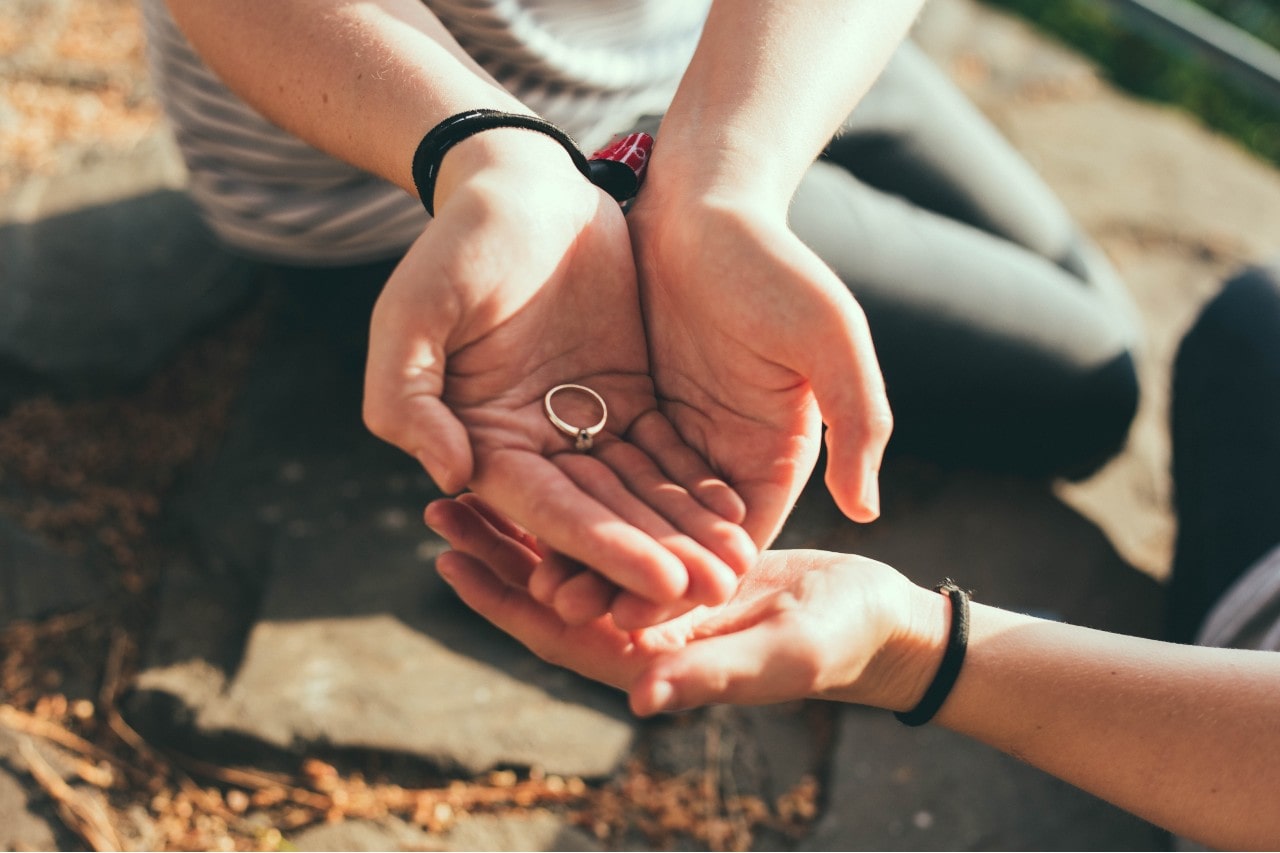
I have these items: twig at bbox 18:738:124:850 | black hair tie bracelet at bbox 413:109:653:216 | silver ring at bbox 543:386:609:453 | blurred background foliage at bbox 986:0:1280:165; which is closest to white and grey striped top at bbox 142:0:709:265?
black hair tie bracelet at bbox 413:109:653:216

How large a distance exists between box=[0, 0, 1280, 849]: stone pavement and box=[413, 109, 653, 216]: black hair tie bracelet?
674mm

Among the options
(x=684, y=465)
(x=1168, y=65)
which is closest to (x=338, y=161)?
(x=684, y=465)

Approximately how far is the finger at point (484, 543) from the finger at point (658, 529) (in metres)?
0.11

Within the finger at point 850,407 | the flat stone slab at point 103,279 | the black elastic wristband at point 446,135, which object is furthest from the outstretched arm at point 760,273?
the flat stone slab at point 103,279

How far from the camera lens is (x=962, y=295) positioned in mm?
2004

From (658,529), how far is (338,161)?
3.12 feet

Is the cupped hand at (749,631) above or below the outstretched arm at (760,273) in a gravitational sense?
below

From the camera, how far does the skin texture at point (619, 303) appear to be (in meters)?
1.07

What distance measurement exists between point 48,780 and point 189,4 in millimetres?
1115

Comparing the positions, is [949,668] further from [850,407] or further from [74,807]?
[74,807]

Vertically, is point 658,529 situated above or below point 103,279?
above

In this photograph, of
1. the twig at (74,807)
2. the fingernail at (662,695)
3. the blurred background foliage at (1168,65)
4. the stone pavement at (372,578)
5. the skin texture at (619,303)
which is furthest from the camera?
the blurred background foliage at (1168,65)

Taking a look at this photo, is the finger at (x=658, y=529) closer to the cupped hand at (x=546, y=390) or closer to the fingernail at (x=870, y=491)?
the cupped hand at (x=546, y=390)

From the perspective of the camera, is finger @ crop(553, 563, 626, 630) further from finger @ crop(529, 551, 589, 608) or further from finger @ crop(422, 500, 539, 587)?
finger @ crop(422, 500, 539, 587)
